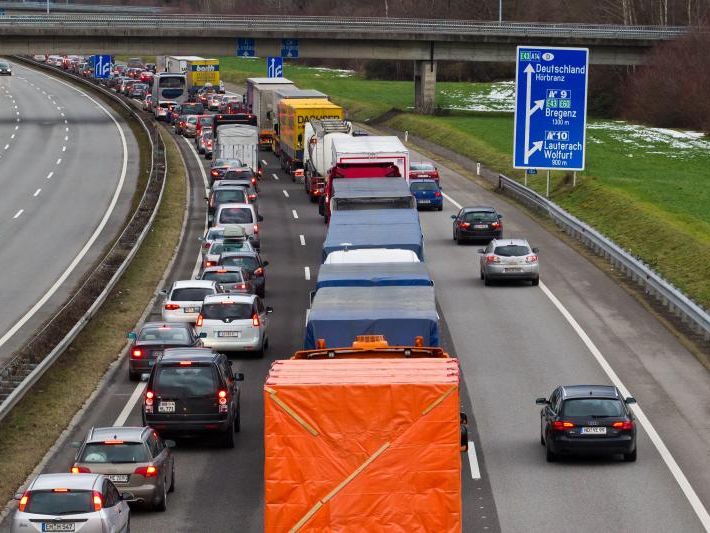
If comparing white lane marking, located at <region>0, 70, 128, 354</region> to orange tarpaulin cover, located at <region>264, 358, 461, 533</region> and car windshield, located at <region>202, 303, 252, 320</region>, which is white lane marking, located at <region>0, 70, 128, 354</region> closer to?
car windshield, located at <region>202, 303, 252, 320</region>

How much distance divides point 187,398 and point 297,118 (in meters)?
46.3

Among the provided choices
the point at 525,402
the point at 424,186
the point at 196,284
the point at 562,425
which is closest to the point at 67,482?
the point at 562,425

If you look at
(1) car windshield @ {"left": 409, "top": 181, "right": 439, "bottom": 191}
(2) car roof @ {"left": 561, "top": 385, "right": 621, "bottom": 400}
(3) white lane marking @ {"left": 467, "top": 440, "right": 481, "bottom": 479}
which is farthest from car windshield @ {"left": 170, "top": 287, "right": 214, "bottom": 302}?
(1) car windshield @ {"left": 409, "top": 181, "right": 439, "bottom": 191}

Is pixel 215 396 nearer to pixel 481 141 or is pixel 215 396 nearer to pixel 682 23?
pixel 481 141

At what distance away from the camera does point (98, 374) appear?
34344mm

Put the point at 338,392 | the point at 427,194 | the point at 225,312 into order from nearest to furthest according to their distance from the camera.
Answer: the point at 338,392, the point at 225,312, the point at 427,194

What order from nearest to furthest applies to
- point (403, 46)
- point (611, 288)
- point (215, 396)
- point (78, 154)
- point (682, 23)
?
point (215, 396) < point (611, 288) < point (78, 154) < point (403, 46) < point (682, 23)

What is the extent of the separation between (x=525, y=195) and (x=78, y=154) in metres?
30.8

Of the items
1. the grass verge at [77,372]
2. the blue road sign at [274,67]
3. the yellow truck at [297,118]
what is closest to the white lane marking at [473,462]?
the grass verge at [77,372]

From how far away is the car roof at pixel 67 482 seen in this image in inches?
782

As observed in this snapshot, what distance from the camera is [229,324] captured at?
35.6m

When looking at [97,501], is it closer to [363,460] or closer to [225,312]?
[363,460]

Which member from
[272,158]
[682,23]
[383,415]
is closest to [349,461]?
[383,415]

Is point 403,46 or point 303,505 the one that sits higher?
point 403,46
